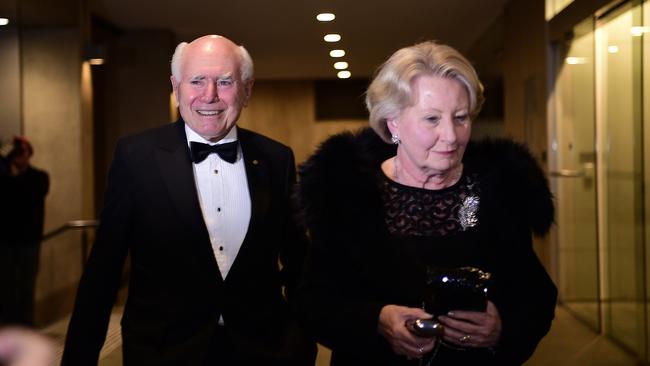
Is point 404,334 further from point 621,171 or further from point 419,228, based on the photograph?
point 621,171

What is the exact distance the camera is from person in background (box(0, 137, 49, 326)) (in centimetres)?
661

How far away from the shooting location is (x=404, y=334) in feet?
6.47

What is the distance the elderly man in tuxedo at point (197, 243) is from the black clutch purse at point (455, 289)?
2.22ft

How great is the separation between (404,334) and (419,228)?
277 millimetres

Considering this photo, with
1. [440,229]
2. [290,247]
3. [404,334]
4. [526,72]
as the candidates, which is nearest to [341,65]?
[526,72]

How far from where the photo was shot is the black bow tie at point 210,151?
254cm

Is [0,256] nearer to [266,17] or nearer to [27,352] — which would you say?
[266,17]

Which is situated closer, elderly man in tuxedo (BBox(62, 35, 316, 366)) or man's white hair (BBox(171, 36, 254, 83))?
elderly man in tuxedo (BBox(62, 35, 316, 366))

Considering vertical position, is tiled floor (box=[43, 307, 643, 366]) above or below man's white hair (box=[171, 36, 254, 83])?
below

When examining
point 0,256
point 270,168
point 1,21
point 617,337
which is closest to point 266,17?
point 1,21

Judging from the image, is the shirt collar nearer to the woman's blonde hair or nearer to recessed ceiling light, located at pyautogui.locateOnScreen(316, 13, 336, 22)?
the woman's blonde hair

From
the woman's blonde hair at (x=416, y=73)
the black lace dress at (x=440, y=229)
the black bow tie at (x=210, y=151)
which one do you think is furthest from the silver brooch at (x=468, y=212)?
the black bow tie at (x=210, y=151)


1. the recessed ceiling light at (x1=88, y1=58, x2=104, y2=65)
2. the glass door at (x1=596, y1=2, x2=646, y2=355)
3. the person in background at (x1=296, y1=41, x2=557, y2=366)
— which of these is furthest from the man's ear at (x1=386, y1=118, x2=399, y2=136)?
the recessed ceiling light at (x1=88, y1=58, x2=104, y2=65)

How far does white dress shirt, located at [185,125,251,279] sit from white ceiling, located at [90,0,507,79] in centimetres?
686
